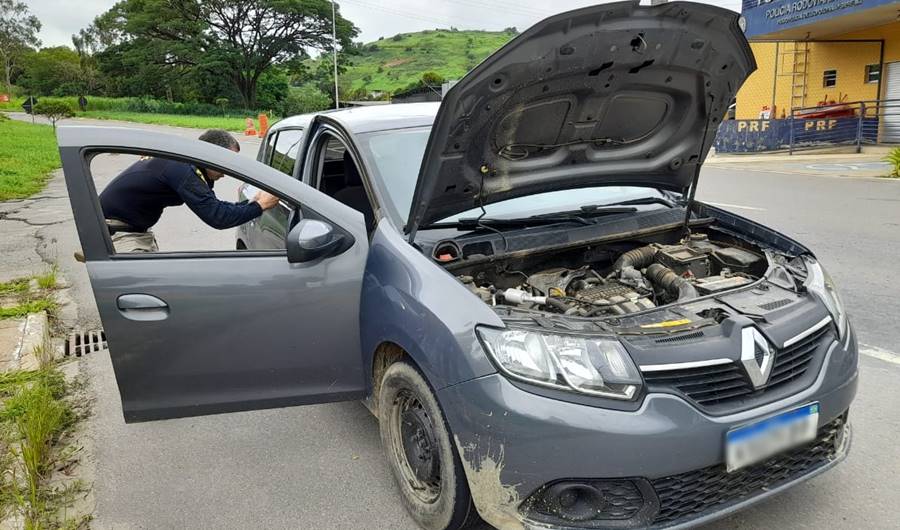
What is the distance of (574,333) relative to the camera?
7.55 ft

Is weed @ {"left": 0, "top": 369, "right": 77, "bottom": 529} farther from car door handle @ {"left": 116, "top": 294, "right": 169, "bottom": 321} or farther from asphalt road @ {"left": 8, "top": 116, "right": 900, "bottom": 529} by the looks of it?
car door handle @ {"left": 116, "top": 294, "right": 169, "bottom": 321}

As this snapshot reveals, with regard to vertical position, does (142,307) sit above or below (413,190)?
below

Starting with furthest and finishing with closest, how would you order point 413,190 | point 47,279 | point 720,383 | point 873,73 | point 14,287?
point 873,73 → point 47,279 → point 14,287 → point 413,190 → point 720,383

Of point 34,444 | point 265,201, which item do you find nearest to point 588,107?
point 265,201

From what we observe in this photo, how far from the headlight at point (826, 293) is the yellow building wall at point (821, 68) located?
17.9m

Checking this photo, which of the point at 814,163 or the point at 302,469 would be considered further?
the point at 814,163

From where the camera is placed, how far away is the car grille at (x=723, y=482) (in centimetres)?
221

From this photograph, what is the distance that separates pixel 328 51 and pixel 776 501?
66.2 metres

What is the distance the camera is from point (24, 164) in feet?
65.3

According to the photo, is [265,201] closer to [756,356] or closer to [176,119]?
[756,356]

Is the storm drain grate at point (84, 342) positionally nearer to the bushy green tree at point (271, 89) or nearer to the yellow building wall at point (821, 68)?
the yellow building wall at point (821, 68)

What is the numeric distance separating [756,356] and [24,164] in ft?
73.4

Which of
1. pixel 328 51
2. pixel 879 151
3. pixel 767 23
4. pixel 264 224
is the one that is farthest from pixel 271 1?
pixel 264 224

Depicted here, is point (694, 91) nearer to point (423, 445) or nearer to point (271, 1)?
point (423, 445)
